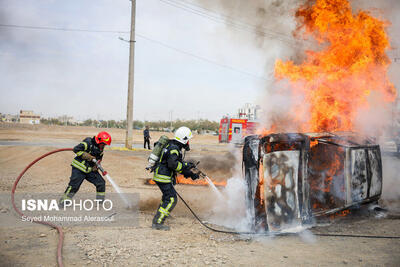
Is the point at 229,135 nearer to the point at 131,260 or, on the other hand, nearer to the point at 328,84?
the point at 328,84

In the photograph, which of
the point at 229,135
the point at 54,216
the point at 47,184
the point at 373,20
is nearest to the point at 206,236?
the point at 54,216

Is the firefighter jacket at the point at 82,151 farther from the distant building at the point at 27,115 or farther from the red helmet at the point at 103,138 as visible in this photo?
the distant building at the point at 27,115

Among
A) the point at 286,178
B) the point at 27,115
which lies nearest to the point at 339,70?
the point at 286,178

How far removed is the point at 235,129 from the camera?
2525cm

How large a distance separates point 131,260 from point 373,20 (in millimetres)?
7883

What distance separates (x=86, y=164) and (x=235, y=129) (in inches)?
784

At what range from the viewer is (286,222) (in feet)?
14.6

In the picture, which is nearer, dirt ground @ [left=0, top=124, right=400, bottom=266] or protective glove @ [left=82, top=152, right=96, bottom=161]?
dirt ground @ [left=0, top=124, right=400, bottom=266]

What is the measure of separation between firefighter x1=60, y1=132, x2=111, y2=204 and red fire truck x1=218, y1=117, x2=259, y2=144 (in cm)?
1845

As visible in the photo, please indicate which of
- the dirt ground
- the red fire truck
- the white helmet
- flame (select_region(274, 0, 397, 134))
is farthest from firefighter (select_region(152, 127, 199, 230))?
the red fire truck

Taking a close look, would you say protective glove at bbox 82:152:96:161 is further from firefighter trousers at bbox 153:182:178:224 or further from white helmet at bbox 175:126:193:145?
white helmet at bbox 175:126:193:145

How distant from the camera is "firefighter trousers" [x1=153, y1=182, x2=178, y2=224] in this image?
491 centimetres

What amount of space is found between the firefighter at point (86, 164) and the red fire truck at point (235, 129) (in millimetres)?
18451

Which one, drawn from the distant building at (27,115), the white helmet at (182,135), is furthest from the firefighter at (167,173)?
the distant building at (27,115)
